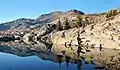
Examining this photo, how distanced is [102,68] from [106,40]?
229ft

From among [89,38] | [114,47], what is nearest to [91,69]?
[114,47]

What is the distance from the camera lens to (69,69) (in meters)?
77.1

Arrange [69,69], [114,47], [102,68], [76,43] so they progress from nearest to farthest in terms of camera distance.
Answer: [102,68] < [69,69] < [114,47] < [76,43]

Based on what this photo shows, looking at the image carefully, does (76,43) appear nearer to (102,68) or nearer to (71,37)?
(71,37)

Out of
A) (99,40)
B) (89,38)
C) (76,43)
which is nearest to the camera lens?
(99,40)

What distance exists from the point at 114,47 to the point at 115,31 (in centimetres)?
1107

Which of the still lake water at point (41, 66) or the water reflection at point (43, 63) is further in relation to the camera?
the water reflection at point (43, 63)

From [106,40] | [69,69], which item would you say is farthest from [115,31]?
[69,69]

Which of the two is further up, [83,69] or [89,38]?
[89,38]

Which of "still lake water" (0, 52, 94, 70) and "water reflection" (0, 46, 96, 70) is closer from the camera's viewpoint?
"still lake water" (0, 52, 94, 70)

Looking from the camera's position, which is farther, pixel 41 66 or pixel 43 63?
pixel 43 63

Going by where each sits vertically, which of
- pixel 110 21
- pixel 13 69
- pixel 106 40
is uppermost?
pixel 110 21

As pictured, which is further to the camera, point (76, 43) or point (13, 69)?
point (76, 43)

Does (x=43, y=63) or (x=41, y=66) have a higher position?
(x=43, y=63)
